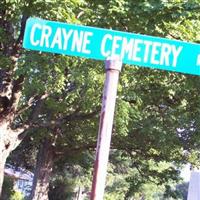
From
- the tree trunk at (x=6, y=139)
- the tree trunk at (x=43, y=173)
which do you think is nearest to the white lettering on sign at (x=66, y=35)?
the tree trunk at (x=6, y=139)

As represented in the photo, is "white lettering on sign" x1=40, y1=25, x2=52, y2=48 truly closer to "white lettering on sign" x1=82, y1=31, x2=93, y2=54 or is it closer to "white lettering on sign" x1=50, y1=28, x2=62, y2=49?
"white lettering on sign" x1=50, y1=28, x2=62, y2=49

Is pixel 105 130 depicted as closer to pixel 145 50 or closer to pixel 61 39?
pixel 145 50

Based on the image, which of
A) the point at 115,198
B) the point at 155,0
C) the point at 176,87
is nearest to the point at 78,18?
the point at 155,0

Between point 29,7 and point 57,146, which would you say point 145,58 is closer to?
point 29,7

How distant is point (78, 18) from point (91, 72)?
5.17ft

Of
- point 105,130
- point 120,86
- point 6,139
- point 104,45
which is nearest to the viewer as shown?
point 105,130

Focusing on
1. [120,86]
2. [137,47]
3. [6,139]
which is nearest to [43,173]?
[6,139]

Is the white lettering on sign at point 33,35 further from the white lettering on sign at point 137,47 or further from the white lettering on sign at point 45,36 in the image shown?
the white lettering on sign at point 137,47

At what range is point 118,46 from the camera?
3.41 metres

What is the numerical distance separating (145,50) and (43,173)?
22.1 metres

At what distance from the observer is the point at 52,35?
351 centimetres

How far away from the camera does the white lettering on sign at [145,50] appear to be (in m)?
3.38

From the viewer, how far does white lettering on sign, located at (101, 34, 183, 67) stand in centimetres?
338

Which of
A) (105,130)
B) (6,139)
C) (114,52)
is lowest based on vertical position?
(105,130)
